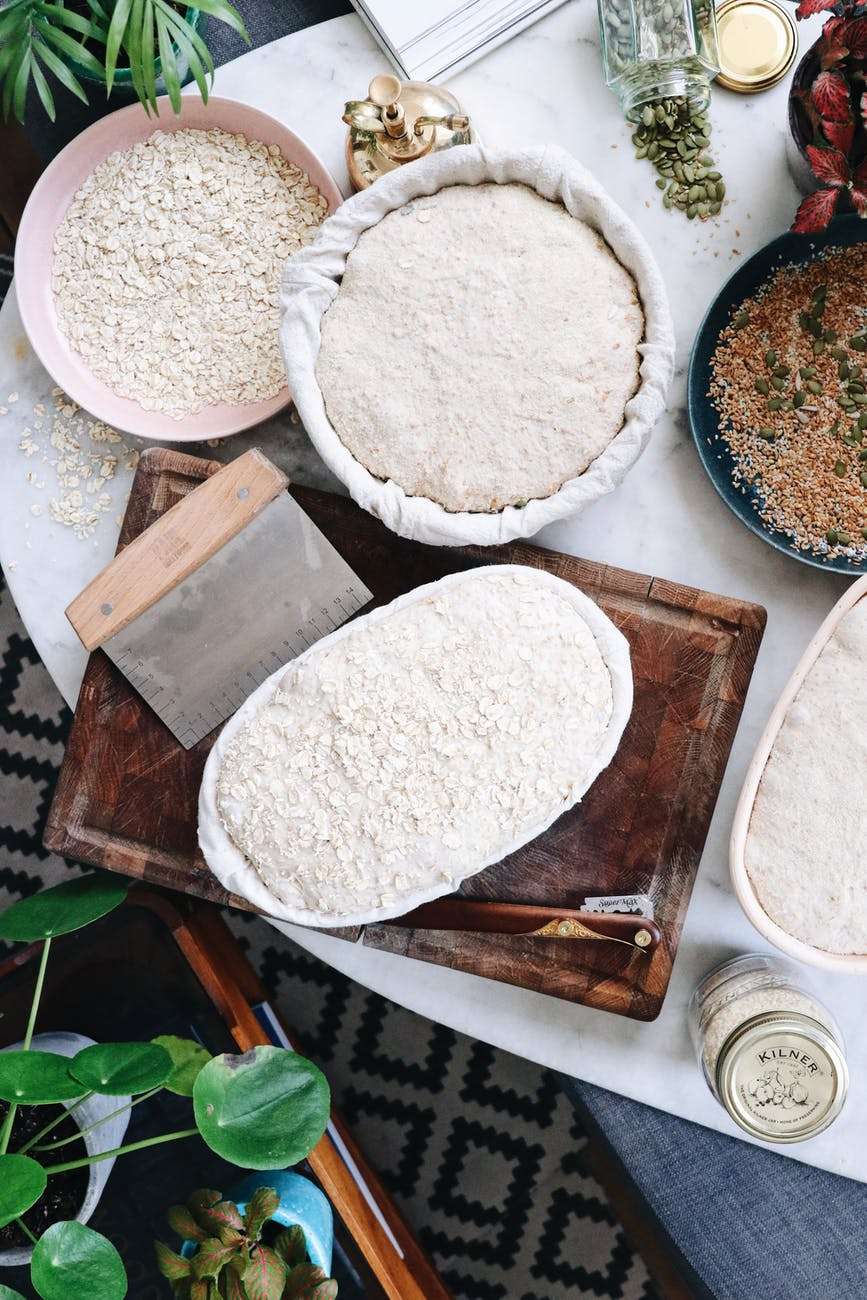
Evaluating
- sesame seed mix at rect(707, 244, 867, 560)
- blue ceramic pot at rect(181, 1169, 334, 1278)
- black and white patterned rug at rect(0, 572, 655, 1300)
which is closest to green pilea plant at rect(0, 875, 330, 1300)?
blue ceramic pot at rect(181, 1169, 334, 1278)

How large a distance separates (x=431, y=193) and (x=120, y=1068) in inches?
44.6

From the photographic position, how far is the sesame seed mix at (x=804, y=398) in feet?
4.39

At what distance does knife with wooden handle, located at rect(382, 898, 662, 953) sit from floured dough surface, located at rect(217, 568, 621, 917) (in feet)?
0.34

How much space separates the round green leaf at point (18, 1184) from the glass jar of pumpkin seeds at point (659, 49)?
5.02ft

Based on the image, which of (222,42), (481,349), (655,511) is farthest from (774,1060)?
(222,42)

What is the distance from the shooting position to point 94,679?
1.38 m

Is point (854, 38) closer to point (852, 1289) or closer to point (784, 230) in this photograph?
point (784, 230)

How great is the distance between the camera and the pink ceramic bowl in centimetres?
136

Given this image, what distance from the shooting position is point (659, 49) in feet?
4.32

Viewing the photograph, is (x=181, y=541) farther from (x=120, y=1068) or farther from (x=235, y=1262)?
(x=235, y=1262)

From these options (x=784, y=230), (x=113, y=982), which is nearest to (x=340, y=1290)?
(x=113, y=982)

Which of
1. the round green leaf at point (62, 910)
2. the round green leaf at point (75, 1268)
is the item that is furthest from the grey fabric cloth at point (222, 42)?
the round green leaf at point (75, 1268)

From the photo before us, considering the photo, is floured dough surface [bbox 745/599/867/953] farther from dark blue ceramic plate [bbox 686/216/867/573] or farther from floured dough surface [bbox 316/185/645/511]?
floured dough surface [bbox 316/185/645/511]

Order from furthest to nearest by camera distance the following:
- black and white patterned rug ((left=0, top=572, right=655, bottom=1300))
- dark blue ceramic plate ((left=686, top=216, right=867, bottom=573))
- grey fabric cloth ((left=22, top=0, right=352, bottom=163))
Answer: black and white patterned rug ((left=0, top=572, right=655, bottom=1300)) < grey fabric cloth ((left=22, top=0, right=352, bottom=163)) < dark blue ceramic plate ((left=686, top=216, right=867, bottom=573))
